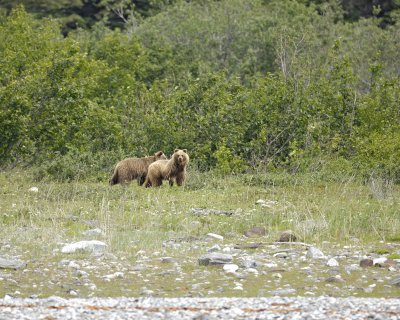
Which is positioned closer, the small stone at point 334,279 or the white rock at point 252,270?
the small stone at point 334,279

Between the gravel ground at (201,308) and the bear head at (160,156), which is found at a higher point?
the gravel ground at (201,308)

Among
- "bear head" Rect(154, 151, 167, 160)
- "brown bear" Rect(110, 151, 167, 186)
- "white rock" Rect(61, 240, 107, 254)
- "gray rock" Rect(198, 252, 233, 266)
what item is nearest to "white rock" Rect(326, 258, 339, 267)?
"gray rock" Rect(198, 252, 233, 266)

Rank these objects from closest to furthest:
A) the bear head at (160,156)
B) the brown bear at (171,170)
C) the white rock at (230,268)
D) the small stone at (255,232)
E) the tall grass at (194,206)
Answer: the white rock at (230,268) → the tall grass at (194,206) → the small stone at (255,232) → the brown bear at (171,170) → the bear head at (160,156)

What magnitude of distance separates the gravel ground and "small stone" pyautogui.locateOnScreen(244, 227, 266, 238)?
16.3 feet

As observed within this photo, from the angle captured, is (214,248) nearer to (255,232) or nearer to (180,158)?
(255,232)

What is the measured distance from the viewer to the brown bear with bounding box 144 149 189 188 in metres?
22.4

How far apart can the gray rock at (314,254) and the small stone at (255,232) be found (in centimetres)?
211

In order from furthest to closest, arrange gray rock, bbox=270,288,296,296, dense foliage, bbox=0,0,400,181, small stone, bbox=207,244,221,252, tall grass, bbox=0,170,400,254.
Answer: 1. dense foliage, bbox=0,0,400,181
2. tall grass, bbox=0,170,400,254
3. small stone, bbox=207,244,221,252
4. gray rock, bbox=270,288,296,296

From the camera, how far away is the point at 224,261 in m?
12.4

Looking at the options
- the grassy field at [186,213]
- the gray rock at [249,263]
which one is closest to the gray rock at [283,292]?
the grassy field at [186,213]

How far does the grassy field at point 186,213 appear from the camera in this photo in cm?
1422

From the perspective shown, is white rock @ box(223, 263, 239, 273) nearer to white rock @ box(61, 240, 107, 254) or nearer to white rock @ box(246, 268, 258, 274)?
white rock @ box(246, 268, 258, 274)

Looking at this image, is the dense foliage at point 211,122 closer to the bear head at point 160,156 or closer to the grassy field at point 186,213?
the bear head at point 160,156

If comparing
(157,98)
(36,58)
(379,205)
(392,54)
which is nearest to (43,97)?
(157,98)
